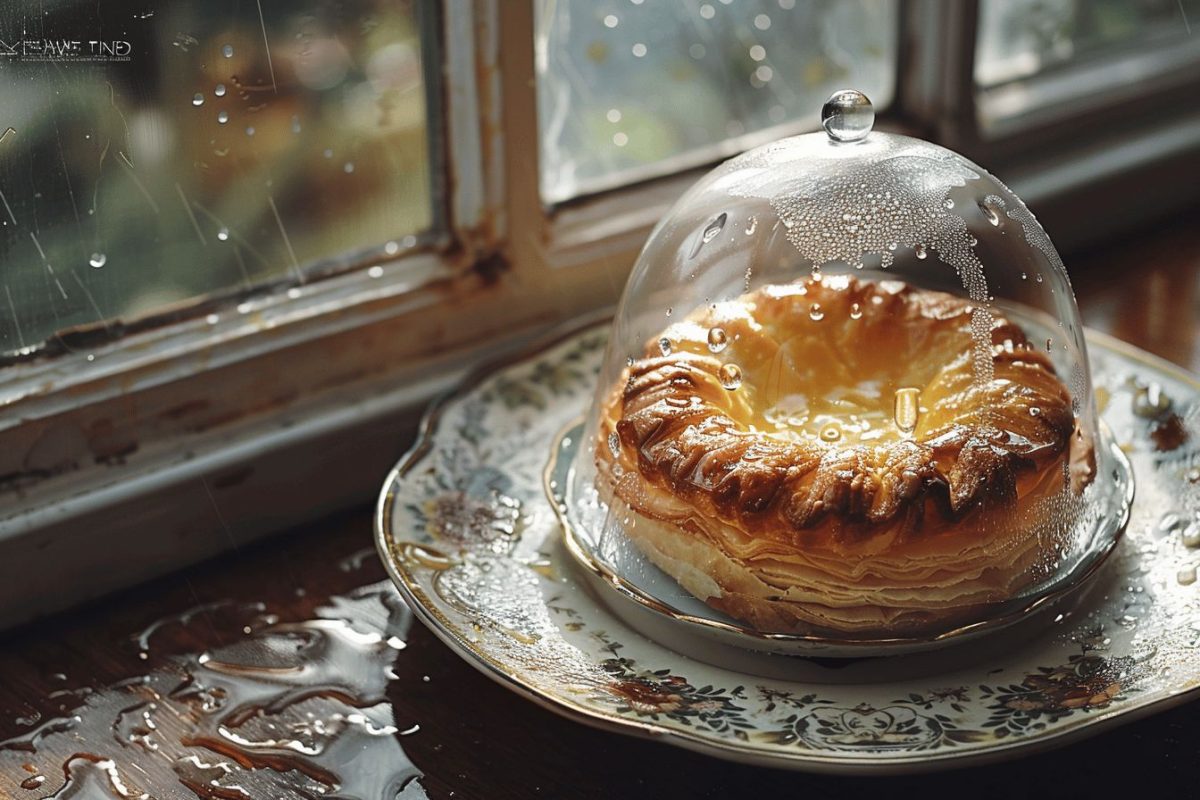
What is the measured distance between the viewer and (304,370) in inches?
32.7

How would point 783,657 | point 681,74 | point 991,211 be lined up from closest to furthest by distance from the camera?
point 783,657 < point 991,211 < point 681,74

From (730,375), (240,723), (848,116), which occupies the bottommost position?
(240,723)

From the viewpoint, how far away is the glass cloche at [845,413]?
616mm

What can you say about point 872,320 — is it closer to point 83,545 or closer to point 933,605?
point 933,605

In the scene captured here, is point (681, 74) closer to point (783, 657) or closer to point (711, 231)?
point (711, 231)

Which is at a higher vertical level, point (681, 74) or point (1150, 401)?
point (681, 74)

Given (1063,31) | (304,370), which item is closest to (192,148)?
(304,370)

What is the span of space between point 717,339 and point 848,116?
0.13 metres

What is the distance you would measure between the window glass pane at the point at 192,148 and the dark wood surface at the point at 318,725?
174 millimetres

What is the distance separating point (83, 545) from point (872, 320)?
1.48ft

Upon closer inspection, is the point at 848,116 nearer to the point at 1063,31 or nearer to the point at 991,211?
the point at 991,211

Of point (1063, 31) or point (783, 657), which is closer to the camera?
point (783, 657)

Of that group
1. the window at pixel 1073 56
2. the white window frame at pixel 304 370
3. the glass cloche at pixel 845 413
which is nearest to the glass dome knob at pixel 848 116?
the glass cloche at pixel 845 413

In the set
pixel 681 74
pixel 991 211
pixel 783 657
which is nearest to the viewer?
pixel 783 657
